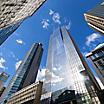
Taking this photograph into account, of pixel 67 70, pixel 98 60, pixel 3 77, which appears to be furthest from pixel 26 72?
pixel 98 60

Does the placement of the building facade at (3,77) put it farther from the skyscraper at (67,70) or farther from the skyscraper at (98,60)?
the skyscraper at (98,60)

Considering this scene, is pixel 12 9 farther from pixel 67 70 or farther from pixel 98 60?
pixel 67 70

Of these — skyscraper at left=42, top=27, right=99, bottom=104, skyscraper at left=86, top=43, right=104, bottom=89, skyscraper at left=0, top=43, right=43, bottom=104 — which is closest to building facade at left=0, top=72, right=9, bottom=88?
skyscraper at left=0, top=43, right=43, bottom=104

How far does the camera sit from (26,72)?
143000 millimetres

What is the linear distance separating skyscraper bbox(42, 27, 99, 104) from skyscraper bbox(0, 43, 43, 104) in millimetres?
25623

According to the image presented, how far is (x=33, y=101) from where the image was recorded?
64.0m

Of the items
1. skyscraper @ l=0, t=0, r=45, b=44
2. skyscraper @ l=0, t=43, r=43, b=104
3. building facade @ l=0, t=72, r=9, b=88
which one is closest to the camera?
skyscraper @ l=0, t=0, r=45, b=44

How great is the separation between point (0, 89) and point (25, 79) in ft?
74.6

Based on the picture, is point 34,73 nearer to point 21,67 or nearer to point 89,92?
point 21,67

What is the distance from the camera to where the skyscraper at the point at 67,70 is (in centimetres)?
6268

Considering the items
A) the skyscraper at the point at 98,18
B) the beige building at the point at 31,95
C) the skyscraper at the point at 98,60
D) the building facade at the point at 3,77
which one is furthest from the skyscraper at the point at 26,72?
the skyscraper at the point at 98,18

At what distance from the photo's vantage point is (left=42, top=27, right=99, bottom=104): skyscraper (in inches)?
2468

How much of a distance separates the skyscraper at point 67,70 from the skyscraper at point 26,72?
25.6m

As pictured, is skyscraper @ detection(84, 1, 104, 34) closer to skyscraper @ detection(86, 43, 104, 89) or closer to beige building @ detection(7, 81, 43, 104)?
skyscraper @ detection(86, 43, 104, 89)
